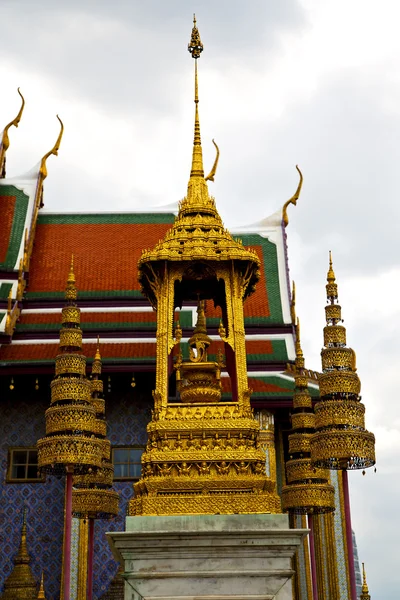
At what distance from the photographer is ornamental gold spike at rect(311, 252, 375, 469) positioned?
12.4 metres

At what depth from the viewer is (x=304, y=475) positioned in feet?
50.8

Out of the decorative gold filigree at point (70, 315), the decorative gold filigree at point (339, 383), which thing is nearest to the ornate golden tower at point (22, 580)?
the decorative gold filigree at point (70, 315)

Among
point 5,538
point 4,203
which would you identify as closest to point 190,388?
point 5,538

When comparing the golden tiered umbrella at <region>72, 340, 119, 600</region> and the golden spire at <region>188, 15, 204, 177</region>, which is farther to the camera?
the golden tiered umbrella at <region>72, 340, 119, 600</region>

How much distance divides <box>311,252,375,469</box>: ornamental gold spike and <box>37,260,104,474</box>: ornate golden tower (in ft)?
10.3

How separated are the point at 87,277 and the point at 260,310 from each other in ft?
15.7

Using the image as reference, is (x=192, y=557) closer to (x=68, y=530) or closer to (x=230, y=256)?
(x=230, y=256)

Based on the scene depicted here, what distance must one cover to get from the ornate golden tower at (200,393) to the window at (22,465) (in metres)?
11.3

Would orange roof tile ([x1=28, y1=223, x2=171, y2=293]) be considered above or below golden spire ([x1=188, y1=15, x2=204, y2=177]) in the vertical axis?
above

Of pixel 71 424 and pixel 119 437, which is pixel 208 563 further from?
pixel 119 437

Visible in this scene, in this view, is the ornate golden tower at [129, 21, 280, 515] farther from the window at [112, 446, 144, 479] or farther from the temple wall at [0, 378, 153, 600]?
the temple wall at [0, 378, 153, 600]

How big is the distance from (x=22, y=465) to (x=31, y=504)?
36.4 inches

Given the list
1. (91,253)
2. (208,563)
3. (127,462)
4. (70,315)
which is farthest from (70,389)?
(91,253)

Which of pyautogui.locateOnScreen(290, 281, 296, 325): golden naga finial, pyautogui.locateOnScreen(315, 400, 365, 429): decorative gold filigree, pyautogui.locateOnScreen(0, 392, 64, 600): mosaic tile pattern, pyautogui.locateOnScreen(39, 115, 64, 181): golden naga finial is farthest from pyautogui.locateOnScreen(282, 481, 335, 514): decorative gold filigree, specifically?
pyautogui.locateOnScreen(39, 115, 64, 181): golden naga finial
